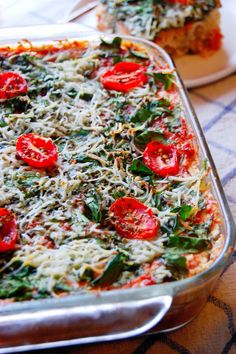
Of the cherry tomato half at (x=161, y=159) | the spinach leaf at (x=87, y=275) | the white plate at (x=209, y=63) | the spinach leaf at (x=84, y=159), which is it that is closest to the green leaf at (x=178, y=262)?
the spinach leaf at (x=87, y=275)

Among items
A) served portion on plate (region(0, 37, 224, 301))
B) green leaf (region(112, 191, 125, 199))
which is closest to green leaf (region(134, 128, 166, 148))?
served portion on plate (region(0, 37, 224, 301))

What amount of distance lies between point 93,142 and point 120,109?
0.23 meters

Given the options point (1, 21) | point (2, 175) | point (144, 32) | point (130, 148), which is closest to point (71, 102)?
point (130, 148)

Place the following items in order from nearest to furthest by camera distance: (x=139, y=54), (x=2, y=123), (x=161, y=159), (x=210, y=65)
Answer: (x=161, y=159)
(x=2, y=123)
(x=139, y=54)
(x=210, y=65)

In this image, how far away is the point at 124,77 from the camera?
2.24m

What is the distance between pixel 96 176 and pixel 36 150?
0.23m

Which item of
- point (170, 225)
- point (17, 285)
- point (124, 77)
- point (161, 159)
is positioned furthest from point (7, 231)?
point (124, 77)

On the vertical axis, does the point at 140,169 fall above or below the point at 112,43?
below

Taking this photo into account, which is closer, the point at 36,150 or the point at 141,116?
the point at 36,150

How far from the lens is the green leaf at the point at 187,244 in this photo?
161 cm

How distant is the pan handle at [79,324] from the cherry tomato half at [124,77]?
101 cm

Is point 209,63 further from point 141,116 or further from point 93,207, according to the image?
point 93,207

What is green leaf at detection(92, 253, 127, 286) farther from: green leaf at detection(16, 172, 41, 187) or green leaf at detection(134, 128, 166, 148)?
green leaf at detection(134, 128, 166, 148)

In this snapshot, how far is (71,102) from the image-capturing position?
2.12 m
